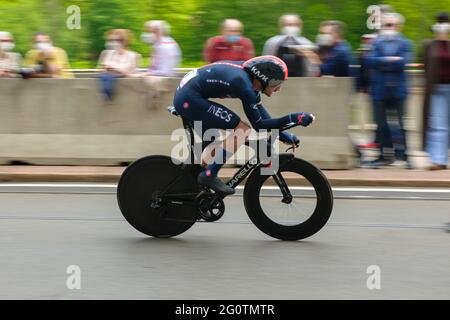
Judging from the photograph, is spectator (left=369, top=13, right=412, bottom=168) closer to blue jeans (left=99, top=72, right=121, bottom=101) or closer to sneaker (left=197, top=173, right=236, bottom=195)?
blue jeans (left=99, top=72, right=121, bottom=101)

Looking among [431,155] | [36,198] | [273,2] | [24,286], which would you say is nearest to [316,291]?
[24,286]

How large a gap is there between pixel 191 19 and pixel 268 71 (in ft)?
44.3

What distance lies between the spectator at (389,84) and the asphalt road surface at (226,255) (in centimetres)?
195

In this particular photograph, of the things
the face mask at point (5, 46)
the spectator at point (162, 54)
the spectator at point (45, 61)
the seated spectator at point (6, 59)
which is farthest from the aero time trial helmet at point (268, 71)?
the face mask at point (5, 46)

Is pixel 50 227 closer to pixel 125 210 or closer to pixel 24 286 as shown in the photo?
pixel 125 210

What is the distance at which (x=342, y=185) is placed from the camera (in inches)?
435

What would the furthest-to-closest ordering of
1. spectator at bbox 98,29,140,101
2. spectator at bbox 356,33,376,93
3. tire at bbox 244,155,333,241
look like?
1. spectator at bbox 356,33,376,93
2. spectator at bbox 98,29,140,101
3. tire at bbox 244,155,333,241

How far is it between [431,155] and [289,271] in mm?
5521

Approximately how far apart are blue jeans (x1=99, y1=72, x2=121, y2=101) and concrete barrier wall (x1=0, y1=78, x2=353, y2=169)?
0.08 meters

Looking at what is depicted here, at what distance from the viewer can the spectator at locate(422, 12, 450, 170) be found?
38.2 feet

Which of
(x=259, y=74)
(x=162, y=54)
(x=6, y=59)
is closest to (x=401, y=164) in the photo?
(x=162, y=54)

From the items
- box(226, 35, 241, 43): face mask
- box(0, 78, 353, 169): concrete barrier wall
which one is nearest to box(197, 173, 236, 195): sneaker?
box(0, 78, 353, 169): concrete barrier wall

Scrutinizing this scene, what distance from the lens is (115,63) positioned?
39.3 ft

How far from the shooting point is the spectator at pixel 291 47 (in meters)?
11.8
